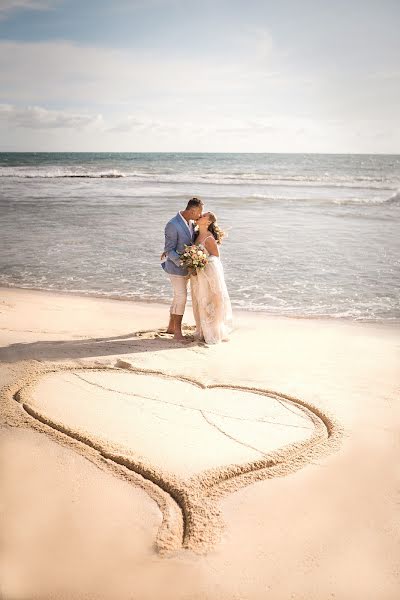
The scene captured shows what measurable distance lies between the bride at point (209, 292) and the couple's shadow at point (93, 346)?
284mm

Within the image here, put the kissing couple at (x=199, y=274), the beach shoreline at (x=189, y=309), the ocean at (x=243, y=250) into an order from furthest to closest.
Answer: the ocean at (x=243, y=250) < the beach shoreline at (x=189, y=309) < the kissing couple at (x=199, y=274)

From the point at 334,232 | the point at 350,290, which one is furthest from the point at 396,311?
the point at 334,232

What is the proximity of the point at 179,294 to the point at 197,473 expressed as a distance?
141 inches

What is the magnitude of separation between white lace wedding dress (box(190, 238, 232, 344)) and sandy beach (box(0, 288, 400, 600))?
0.52m

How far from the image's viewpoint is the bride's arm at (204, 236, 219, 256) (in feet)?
21.9

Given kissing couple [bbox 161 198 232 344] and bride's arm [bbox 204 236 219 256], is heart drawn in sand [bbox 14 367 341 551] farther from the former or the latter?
bride's arm [bbox 204 236 219 256]

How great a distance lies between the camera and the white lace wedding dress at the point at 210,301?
6531 mm

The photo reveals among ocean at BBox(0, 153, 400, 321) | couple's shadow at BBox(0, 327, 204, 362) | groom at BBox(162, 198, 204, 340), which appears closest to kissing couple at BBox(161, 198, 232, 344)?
groom at BBox(162, 198, 204, 340)

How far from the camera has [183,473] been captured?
339 cm

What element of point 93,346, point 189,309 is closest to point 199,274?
point 93,346

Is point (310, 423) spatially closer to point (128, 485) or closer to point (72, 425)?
point (128, 485)

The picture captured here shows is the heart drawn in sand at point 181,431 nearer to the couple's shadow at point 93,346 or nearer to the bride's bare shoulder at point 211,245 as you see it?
the couple's shadow at point 93,346

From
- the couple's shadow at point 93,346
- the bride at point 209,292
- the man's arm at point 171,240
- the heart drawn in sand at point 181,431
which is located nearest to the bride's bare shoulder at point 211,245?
the bride at point 209,292

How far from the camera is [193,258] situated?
636cm
